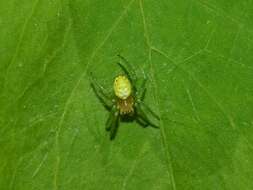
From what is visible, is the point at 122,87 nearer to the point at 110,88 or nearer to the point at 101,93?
the point at 110,88

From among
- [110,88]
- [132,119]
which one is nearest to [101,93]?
[110,88]

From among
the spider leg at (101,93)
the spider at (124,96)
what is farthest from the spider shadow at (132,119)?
the spider leg at (101,93)

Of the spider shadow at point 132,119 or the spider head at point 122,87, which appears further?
the spider head at point 122,87

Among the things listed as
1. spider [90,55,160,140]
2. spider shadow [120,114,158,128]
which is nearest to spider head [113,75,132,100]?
spider [90,55,160,140]

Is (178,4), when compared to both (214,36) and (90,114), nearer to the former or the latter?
(214,36)

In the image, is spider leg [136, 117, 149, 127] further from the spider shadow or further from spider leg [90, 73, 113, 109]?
spider leg [90, 73, 113, 109]

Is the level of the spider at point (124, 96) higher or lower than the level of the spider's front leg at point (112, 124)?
higher

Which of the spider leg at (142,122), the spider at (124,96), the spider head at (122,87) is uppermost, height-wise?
the spider head at (122,87)

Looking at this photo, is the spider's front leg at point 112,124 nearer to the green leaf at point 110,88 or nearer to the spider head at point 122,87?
the green leaf at point 110,88

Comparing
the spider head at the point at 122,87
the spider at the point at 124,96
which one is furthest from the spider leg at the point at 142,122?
the spider head at the point at 122,87
